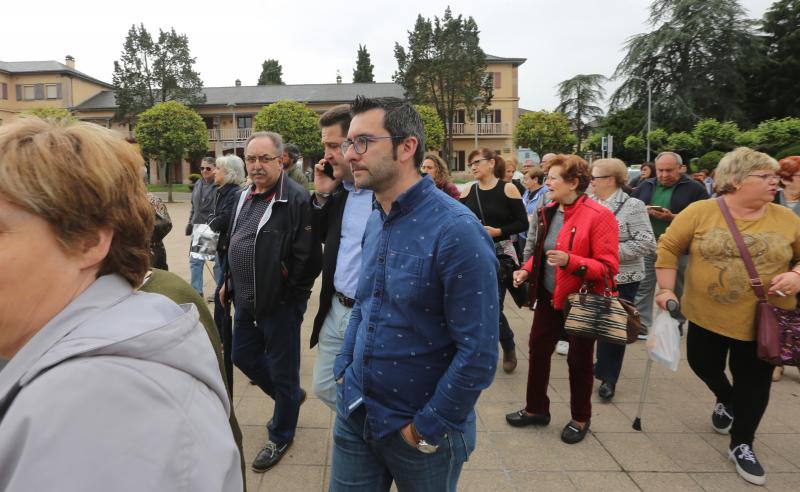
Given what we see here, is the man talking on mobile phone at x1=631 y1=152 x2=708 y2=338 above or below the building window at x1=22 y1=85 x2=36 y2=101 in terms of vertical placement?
below

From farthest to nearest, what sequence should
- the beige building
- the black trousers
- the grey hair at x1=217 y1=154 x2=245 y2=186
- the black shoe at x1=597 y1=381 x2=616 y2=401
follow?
the beige building → the grey hair at x1=217 y1=154 x2=245 y2=186 → the black shoe at x1=597 y1=381 x2=616 y2=401 → the black trousers

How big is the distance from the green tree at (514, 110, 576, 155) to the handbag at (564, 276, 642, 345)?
41980 mm

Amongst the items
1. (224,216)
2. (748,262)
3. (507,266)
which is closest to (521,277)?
(507,266)

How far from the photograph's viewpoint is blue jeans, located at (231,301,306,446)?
326cm

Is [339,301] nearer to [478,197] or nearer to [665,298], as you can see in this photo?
[665,298]

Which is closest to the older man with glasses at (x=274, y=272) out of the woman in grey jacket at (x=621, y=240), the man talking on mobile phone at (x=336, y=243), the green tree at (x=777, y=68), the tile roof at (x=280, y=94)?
the man talking on mobile phone at (x=336, y=243)

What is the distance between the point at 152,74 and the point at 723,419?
5683 centimetres

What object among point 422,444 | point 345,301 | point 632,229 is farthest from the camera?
point 632,229

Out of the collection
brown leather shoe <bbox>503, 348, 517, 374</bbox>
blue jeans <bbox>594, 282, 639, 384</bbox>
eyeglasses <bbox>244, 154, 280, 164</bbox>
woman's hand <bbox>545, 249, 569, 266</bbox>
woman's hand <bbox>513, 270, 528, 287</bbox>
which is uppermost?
eyeglasses <bbox>244, 154, 280, 164</bbox>

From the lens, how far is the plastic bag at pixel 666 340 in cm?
353

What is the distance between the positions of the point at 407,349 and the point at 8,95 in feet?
226

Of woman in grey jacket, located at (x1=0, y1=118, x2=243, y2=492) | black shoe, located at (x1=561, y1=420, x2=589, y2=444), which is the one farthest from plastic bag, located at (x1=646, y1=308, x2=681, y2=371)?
woman in grey jacket, located at (x1=0, y1=118, x2=243, y2=492)

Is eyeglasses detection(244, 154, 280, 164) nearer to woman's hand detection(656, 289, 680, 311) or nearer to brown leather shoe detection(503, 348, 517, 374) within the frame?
woman's hand detection(656, 289, 680, 311)

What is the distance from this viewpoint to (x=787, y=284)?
301 cm
